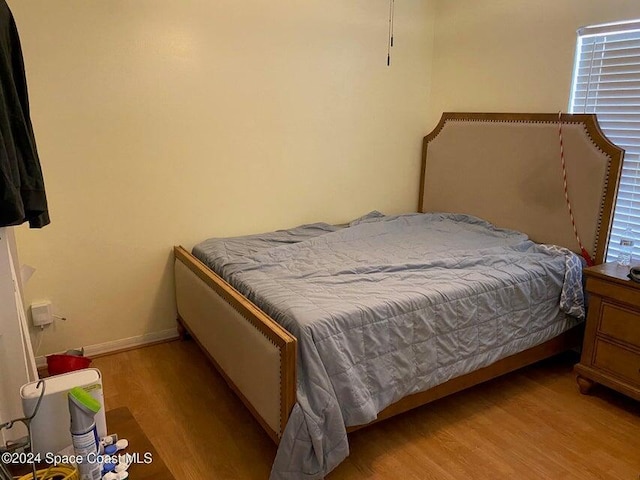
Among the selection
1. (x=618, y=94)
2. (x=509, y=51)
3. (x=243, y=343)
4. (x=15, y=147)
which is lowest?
(x=243, y=343)

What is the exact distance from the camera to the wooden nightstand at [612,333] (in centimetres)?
224

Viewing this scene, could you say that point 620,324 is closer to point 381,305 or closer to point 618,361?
point 618,361

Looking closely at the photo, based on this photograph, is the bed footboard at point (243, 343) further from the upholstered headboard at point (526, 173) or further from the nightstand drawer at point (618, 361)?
the upholstered headboard at point (526, 173)

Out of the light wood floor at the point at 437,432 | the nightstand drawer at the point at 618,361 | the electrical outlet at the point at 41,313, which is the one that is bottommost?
the light wood floor at the point at 437,432

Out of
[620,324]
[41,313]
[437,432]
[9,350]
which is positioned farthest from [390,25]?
[9,350]

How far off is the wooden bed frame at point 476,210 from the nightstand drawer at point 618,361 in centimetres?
28

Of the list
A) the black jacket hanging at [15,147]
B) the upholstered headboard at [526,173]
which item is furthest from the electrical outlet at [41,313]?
the upholstered headboard at [526,173]

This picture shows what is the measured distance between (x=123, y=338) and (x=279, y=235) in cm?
113

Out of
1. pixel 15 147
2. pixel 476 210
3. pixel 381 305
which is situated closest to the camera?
pixel 15 147

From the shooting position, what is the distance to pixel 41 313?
8.45 ft

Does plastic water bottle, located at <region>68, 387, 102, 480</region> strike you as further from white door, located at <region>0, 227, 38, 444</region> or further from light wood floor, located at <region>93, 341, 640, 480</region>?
light wood floor, located at <region>93, 341, 640, 480</region>

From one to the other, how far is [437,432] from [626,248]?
151 cm

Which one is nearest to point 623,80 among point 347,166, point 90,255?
point 347,166

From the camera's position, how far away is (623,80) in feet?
8.45
